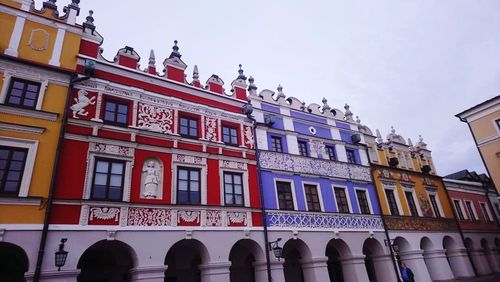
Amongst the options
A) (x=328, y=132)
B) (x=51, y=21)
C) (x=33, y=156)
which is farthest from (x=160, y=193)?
(x=328, y=132)

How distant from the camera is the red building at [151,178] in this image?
1036 cm

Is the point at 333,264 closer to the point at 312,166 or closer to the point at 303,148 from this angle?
the point at 312,166

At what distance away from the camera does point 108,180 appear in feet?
36.3

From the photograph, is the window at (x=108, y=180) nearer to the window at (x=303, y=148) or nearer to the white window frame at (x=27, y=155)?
the white window frame at (x=27, y=155)

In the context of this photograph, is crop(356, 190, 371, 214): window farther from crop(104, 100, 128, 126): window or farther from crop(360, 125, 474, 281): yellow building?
crop(104, 100, 128, 126): window

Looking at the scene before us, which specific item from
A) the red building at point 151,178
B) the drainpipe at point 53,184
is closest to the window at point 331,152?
the red building at point 151,178

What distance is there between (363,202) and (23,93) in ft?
56.1

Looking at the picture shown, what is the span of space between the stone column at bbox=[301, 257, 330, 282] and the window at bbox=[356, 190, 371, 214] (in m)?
4.80

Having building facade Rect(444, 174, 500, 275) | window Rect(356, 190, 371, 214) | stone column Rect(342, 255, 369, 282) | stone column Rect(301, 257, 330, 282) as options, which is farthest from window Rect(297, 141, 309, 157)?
building facade Rect(444, 174, 500, 275)

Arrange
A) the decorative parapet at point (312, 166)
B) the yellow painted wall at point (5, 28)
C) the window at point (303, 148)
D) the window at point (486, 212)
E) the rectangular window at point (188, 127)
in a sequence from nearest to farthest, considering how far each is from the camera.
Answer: the yellow painted wall at point (5, 28) → the rectangular window at point (188, 127) → the decorative parapet at point (312, 166) → the window at point (303, 148) → the window at point (486, 212)

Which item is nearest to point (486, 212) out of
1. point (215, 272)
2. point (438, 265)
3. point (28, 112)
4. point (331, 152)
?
point (438, 265)

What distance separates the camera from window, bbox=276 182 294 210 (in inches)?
598

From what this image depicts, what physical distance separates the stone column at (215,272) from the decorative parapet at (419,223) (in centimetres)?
1104

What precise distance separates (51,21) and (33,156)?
5.43 meters
